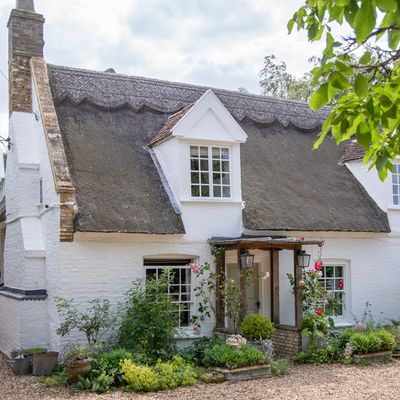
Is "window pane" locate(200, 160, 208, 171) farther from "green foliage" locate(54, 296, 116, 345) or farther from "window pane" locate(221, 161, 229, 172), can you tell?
"green foliage" locate(54, 296, 116, 345)

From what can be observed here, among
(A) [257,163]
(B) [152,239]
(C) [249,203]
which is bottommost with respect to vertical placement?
(B) [152,239]

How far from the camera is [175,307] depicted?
12.8 metres

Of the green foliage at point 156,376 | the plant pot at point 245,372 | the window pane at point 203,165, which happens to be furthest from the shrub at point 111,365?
the window pane at point 203,165

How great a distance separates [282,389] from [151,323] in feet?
10.1

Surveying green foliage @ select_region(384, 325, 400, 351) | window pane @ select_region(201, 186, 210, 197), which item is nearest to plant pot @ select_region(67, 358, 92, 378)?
window pane @ select_region(201, 186, 210, 197)

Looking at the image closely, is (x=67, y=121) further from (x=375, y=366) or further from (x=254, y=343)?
(x=375, y=366)

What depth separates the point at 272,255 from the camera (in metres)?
14.5

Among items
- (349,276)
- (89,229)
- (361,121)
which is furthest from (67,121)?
(361,121)

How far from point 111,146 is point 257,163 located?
4.21 m

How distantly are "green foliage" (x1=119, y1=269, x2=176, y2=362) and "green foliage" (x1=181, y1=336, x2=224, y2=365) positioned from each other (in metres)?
0.37

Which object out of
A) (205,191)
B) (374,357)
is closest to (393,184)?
(374,357)

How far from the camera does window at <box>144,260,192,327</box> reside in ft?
44.7

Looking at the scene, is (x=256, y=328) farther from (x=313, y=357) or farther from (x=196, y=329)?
(x=196, y=329)

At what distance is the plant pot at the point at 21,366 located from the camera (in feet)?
38.8
